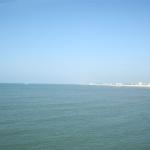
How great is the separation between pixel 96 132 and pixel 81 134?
5.66 feet

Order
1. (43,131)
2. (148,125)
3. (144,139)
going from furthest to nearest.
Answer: (148,125)
(43,131)
(144,139)

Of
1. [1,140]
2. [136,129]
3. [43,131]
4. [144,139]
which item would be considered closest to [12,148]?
[1,140]

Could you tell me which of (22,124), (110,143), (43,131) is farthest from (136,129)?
(22,124)

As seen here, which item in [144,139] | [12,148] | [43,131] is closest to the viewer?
[12,148]

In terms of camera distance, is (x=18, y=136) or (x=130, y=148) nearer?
(x=130, y=148)

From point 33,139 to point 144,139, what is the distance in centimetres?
870

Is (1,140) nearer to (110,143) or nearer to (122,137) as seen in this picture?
(110,143)

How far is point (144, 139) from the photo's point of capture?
20359 millimetres

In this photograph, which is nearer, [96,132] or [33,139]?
[33,139]

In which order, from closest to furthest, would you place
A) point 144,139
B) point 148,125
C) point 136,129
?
point 144,139 < point 136,129 < point 148,125

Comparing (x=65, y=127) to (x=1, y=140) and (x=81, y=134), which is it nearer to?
(x=81, y=134)

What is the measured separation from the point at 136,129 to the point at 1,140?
12.3 metres

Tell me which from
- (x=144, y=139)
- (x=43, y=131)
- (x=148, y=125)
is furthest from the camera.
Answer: (x=148, y=125)

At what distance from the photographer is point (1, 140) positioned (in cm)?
1895
